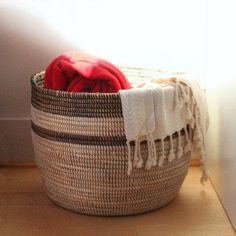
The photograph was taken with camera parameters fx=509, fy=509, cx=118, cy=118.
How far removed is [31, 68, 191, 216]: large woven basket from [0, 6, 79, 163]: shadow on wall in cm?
27

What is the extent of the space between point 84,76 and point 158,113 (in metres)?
0.21

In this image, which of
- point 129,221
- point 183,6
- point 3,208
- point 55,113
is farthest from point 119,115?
point 183,6

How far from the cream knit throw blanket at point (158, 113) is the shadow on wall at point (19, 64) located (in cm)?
48

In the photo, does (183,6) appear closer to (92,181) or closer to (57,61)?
(57,61)

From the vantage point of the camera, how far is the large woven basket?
1.21 metres

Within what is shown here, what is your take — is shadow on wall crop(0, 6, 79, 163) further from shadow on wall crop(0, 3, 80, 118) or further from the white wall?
the white wall

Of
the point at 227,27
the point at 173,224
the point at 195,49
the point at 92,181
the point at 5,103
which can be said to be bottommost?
the point at 173,224

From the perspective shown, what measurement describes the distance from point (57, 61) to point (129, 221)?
45 centimetres

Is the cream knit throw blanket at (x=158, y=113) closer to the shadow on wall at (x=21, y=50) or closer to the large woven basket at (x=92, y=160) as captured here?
the large woven basket at (x=92, y=160)

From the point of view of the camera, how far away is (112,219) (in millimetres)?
1299

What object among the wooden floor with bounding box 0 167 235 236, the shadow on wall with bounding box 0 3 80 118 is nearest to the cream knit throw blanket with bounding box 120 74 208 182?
the wooden floor with bounding box 0 167 235 236

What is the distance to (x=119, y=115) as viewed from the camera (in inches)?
47.4

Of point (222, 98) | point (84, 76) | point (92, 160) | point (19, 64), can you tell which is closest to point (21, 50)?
point (19, 64)

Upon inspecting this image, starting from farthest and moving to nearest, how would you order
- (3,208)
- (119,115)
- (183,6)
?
(183,6)
(3,208)
(119,115)
